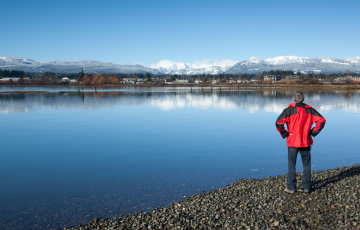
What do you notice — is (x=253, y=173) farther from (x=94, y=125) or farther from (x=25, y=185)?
(x=94, y=125)

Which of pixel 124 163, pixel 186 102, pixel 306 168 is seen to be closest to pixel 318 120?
pixel 306 168

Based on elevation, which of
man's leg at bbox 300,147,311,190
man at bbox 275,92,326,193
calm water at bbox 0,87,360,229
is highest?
man at bbox 275,92,326,193

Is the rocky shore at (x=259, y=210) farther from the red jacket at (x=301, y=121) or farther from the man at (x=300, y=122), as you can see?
the red jacket at (x=301, y=121)

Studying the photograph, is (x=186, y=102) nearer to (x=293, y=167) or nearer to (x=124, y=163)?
(x=124, y=163)

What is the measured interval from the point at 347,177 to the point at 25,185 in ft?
30.2

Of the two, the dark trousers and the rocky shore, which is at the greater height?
the dark trousers

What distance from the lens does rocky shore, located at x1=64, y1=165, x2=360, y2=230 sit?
18.2ft

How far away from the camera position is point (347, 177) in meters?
8.02

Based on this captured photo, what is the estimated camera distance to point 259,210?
614cm

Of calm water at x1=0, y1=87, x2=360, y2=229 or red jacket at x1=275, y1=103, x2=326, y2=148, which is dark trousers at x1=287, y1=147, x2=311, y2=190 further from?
calm water at x1=0, y1=87, x2=360, y2=229

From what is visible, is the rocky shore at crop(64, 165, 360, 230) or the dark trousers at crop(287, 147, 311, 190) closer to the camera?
the rocky shore at crop(64, 165, 360, 230)

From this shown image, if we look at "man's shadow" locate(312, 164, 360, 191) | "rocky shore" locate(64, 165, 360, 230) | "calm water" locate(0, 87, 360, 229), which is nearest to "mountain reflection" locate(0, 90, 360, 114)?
"calm water" locate(0, 87, 360, 229)

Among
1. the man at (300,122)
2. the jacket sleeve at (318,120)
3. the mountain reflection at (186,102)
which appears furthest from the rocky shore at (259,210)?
the mountain reflection at (186,102)

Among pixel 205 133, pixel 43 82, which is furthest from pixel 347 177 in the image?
pixel 43 82
